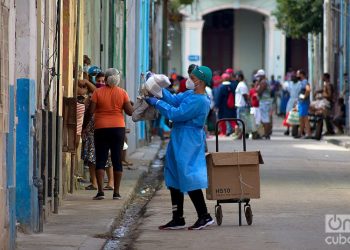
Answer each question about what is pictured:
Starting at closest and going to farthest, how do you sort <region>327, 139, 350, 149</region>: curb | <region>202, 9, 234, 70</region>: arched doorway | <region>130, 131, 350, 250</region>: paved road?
<region>130, 131, 350, 250</region>: paved road
<region>327, 139, 350, 149</region>: curb
<region>202, 9, 234, 70</region>: arched doorway

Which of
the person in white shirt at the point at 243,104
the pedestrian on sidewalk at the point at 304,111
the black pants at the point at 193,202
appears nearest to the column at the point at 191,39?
the pedestrian on sidewalk at the point at 304,111

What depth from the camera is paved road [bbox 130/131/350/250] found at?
1263cm

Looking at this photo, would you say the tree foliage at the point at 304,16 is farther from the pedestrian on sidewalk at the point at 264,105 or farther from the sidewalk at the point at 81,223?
the sidewalk at the point at 81,223

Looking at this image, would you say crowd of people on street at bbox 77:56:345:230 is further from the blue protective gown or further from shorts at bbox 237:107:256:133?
shorts at bbox 237:107:256:133

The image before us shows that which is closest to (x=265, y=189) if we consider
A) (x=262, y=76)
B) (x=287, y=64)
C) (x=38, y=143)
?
(x=38, y=143)

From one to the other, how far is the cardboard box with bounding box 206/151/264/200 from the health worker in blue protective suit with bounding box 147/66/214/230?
0.18 metres

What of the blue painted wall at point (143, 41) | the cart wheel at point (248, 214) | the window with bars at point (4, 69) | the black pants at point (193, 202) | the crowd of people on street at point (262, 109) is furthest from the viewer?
the crowd of people on street at point (262, 109)

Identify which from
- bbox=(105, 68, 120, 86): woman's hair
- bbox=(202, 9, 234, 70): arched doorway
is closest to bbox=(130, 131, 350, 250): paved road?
bbox=(105, 68, 120, 86): woman's hair

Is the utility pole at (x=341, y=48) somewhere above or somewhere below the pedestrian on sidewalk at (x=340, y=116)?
above

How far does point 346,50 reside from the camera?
38.9 meters

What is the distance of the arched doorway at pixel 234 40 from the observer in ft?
209

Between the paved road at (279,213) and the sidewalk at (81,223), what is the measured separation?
1.28 feet

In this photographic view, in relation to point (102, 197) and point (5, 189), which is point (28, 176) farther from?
point (102, 197)

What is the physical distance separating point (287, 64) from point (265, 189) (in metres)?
44.9
